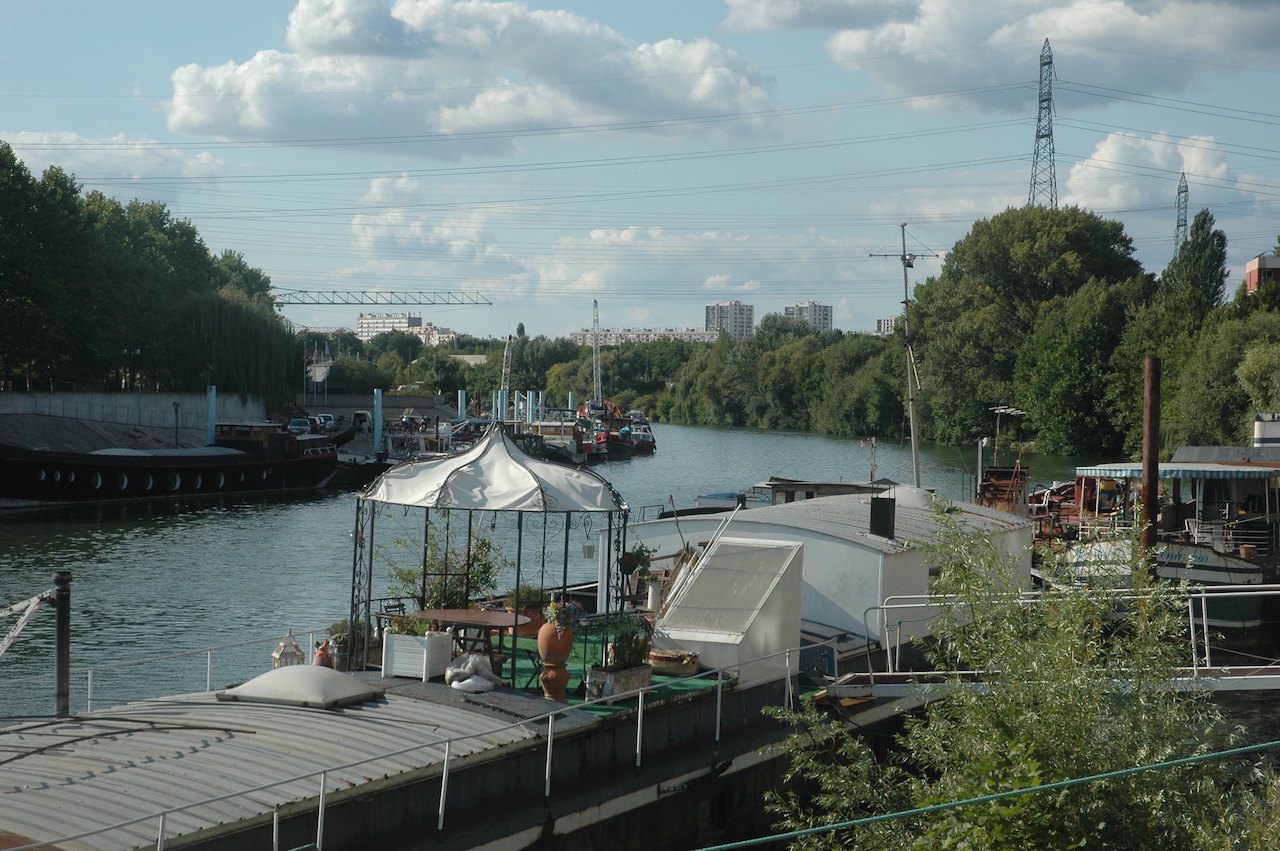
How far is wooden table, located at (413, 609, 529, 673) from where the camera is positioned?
14.3 m

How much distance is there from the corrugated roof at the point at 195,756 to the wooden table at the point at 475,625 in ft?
4.21

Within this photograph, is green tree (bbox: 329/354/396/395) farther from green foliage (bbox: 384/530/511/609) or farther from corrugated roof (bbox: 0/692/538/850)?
corrugated roof (bbox: 0/692/538/850)

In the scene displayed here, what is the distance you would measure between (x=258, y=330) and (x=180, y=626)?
57.1 m

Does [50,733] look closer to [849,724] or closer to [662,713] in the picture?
[662,713]

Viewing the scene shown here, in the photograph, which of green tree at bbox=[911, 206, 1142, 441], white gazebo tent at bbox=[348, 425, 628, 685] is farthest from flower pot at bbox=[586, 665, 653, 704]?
green tree at bbox=[911, 206, 1142, 441]

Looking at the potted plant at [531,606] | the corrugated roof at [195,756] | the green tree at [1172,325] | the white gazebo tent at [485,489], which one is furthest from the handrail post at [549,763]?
the green tree at [1172,325]

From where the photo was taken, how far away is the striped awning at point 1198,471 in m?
33.6

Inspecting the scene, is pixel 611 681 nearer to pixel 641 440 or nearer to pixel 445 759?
pixel 445 759

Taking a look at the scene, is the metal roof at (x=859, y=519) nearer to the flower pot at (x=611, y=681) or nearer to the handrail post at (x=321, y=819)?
the flower pot at (x=611, y=681)

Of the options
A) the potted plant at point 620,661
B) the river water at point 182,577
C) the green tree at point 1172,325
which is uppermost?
the green tree at point 1172,325

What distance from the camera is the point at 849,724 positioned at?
16438 millimetres

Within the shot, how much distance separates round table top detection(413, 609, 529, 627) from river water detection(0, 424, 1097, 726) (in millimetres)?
3668

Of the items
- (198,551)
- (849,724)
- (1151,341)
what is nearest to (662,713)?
(849,724)

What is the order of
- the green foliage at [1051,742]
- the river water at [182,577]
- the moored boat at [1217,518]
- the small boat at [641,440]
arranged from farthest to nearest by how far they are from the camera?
1. the small boat at [641,440]
2. the moored boat at [1217,518]
3. the river water at [182,577]
4. the green foliage at [1051,742]
